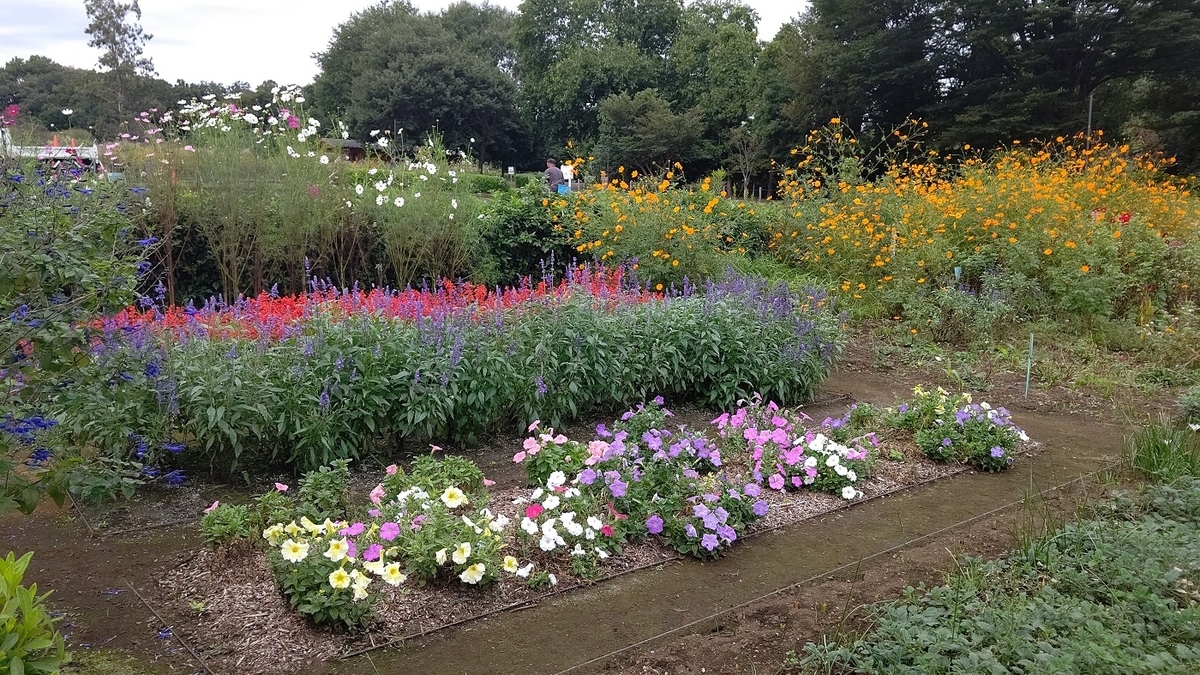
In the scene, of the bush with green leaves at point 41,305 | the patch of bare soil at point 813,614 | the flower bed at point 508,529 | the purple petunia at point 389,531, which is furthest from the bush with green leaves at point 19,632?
the patch of bare soil at point 813,614

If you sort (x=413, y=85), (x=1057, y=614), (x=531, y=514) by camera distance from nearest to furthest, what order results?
1. (x=1057, y=614)
2. (x=531, y=514)
3. (x=413, y=85)

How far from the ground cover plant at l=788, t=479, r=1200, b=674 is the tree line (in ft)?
27.1

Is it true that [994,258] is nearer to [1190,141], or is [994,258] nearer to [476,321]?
[476,321]

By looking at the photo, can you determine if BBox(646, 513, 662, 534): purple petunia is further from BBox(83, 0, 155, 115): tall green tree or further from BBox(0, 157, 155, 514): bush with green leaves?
BBox(83, 0, 155, 115): tall green tree

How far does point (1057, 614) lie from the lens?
232cm

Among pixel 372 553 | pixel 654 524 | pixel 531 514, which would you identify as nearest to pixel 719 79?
pixel 654 524

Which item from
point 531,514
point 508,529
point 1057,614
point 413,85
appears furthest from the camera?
point 413,85

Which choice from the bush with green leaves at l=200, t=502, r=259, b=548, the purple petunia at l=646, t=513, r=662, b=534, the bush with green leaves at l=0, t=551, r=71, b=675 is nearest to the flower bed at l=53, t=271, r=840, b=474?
the bush with green leaves at l=200, t=502, r=259, b=548

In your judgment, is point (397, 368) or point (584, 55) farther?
point (584, 55)

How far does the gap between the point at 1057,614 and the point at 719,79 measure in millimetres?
36126

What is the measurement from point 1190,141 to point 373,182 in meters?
23.0

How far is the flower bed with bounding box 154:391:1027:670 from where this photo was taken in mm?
2441

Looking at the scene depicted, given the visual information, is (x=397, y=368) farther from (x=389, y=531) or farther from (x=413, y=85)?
(x=413, y=85)

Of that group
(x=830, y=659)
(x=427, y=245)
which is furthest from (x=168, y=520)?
(x=427, y=245)
